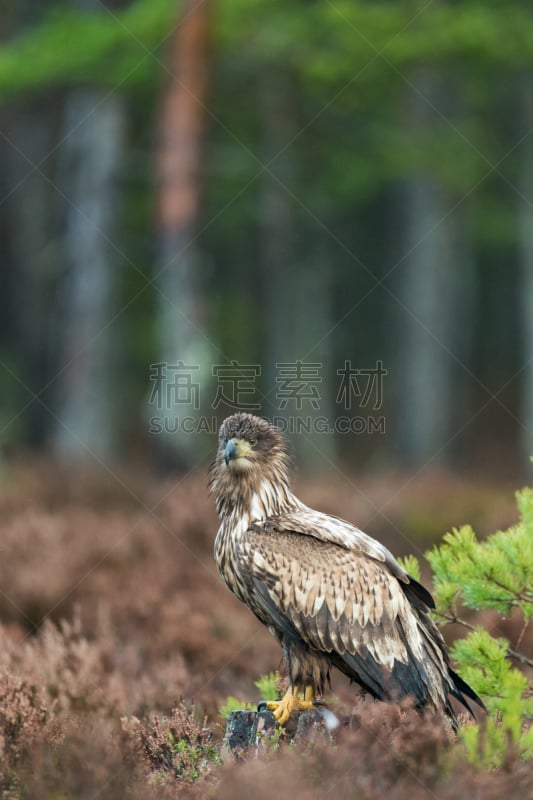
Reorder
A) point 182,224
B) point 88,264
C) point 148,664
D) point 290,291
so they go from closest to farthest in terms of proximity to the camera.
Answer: point 148,664 → point 182,224 → point 88,264 → point 290,291

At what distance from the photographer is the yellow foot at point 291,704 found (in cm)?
430

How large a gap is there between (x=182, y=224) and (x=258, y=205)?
10488 millimetres

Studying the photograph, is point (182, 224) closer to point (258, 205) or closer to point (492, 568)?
point (492, 568)

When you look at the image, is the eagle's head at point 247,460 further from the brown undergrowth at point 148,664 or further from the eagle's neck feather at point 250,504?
the brown undergrowth at point 148,664

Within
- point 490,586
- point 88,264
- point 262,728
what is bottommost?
point 262,728

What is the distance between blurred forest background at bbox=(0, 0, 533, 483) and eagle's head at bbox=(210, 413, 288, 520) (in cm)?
665

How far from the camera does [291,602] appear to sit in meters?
4.29

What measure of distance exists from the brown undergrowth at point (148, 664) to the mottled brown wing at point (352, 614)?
20cm

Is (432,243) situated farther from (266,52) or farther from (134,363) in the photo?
(134,363)

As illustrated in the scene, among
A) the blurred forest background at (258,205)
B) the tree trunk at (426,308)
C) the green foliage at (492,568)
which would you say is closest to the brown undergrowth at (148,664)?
the green foliage at (492,568)

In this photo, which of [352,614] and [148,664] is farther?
[148,664]

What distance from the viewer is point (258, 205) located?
2316 cm

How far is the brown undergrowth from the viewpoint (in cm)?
349

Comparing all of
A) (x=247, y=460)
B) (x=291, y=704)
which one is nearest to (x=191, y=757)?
(x=291, y=704)
